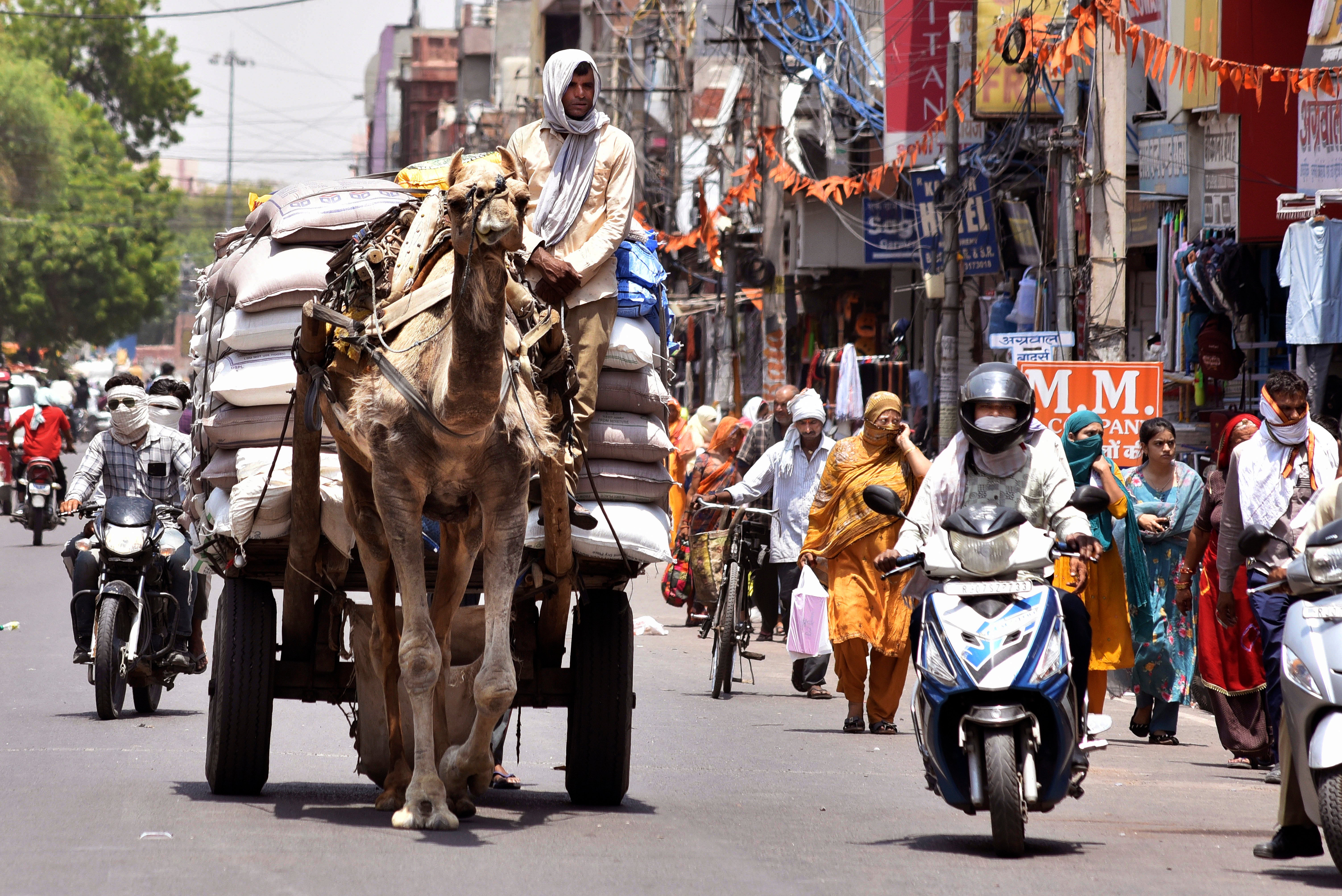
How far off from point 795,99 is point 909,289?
4.90m

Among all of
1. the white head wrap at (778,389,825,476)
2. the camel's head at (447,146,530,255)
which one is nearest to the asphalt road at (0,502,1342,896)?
the camel's head at (447,146,530,255)

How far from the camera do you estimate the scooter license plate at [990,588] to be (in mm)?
6859

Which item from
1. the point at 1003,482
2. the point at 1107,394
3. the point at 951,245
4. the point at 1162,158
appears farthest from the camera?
the point at 951,245

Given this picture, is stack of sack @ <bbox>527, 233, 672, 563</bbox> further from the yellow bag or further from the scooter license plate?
the scooter license plate

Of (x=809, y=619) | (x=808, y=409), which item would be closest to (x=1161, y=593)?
(x=809, y=619)

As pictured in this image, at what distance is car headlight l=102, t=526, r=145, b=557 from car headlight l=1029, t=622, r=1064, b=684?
20.3 ft

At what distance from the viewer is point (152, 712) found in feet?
37.4

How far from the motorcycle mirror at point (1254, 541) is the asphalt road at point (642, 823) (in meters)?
1.13

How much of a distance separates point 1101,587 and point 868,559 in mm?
1560

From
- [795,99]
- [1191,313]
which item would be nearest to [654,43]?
[795,99]

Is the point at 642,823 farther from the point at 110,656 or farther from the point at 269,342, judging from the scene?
the point at 110,656

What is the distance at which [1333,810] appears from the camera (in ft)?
20.2

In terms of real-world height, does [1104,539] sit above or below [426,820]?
above

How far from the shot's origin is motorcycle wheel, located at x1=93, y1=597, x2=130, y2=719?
1060cm
